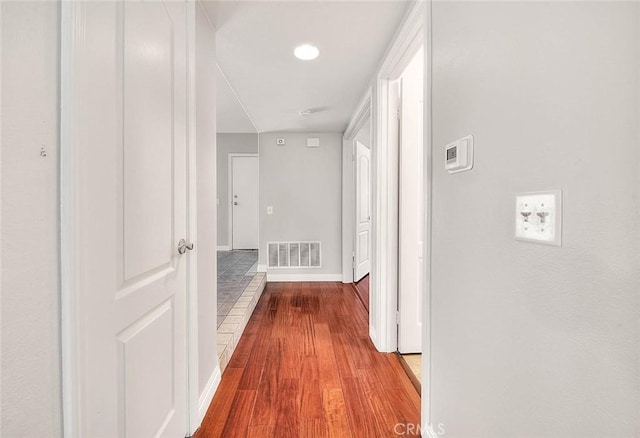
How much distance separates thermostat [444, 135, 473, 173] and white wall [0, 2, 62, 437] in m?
1.14

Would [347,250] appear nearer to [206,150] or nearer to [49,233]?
[206,150]

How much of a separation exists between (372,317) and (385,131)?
4.96ft

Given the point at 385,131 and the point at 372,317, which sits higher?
the point at 385,131

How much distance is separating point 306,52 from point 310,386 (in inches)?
85.4

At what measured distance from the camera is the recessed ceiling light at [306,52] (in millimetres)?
2043

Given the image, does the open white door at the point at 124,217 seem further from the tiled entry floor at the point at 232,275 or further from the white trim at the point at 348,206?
the white trim at the point at 348,206

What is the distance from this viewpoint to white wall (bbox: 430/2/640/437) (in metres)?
0.54

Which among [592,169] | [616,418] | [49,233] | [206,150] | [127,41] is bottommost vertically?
[616,418]

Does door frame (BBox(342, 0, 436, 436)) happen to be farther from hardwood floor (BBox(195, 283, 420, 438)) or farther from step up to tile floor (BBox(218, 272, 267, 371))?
step up to tile floor (BBox(218, 272, 267, 371))

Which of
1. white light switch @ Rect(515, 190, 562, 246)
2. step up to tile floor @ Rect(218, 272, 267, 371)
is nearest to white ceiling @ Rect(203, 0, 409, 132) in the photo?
white light switch @ Rect(515, 190, 562, 246)

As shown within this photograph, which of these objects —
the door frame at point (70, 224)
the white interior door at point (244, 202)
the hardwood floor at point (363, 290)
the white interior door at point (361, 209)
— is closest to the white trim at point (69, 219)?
the door frame at point (70, 224)

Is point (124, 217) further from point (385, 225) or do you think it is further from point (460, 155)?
point (385, 225)

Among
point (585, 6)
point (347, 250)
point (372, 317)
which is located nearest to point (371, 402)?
point (372, 317)

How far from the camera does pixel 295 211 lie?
15.3 ft
